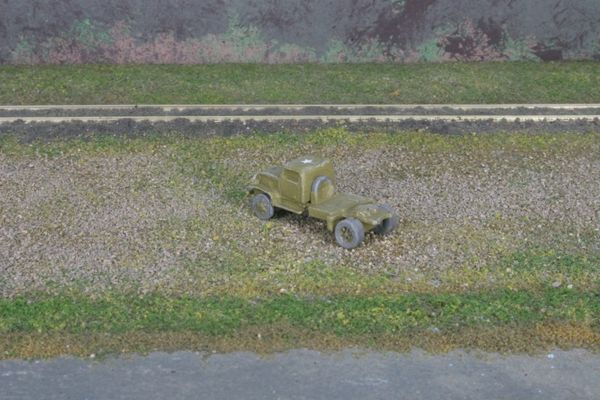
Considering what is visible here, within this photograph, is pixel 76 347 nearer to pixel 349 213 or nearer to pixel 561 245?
pixel 349 213

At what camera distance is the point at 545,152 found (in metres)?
11.9

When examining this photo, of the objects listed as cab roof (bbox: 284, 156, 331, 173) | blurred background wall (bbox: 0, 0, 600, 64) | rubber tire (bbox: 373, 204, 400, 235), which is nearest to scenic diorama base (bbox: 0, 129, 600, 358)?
rubber tire (bbox: 373, 204, 400, 235)

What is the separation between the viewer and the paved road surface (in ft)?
21.5

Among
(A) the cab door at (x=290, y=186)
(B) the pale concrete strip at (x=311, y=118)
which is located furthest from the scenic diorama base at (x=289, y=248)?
(B) the pale concrete strip at (x=311, y=118)

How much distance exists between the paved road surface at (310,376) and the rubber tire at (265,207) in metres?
2.76

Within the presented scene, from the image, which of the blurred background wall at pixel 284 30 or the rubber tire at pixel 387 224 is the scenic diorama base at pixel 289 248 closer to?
the rubber tire at pixel 387 224

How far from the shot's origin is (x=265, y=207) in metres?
9.57

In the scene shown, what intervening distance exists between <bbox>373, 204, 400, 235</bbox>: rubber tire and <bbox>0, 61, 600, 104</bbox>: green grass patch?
5.46 m

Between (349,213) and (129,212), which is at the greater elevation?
(349,213)

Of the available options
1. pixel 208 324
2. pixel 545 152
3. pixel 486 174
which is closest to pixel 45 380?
pixel 208 324

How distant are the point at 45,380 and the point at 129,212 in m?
3.47

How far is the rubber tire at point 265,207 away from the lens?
952cm

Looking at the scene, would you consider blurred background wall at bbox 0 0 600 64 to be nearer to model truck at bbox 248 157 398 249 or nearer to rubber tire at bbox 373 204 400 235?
model truck at bbox 248 157 398 249

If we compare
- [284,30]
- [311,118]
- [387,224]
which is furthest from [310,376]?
[284,30]
